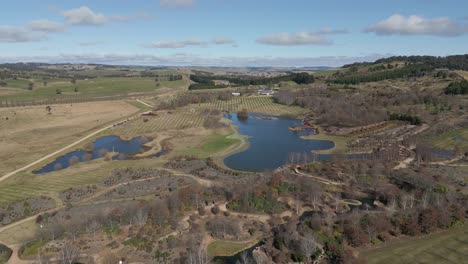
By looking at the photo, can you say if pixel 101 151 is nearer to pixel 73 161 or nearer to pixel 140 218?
pixel 73 161

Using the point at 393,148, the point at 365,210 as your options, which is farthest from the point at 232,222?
the point at 393,148

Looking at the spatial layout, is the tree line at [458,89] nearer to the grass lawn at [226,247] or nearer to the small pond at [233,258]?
the grass lawn at [226,247]

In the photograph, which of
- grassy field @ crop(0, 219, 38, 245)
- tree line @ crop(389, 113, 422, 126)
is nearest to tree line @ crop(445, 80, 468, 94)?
tree line @ crop(389, 113, 422, 126)

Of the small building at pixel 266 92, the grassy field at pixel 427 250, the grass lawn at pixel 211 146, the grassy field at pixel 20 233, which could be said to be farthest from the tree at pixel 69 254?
the small building at pixel 266 92

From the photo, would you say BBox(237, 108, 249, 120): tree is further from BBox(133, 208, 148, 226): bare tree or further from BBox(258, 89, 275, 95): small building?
BBox(133, 208, 148, 226): bare tree

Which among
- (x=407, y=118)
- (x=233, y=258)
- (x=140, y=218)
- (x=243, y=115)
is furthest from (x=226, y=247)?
(x=243, y=115)

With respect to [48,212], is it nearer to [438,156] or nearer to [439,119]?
[438,156]
